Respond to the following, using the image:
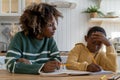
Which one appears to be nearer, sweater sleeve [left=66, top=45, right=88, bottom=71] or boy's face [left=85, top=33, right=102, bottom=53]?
sweater sleeve [left=66, top=45, right=88, bottom=71]

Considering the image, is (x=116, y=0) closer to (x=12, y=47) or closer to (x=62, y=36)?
(x=62, y=36)

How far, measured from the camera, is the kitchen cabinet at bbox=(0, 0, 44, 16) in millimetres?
3576

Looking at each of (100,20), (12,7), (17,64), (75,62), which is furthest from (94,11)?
(17,64)

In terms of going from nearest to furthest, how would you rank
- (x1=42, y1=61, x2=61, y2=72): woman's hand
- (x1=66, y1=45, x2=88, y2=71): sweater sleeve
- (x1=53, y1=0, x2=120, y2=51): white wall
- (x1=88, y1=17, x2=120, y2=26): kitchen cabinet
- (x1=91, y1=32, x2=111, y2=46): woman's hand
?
(x1=42, y1=61, x2=61, y2=72): woman's hand → (x1=66, y1=45, x2=88, y2=71): sweater sleeve → (x1=91, y1=32, x2=111, y2=46): woman's hand → (x1=88, y1=17, x2=120, y2=26): kitchen cabinet → (x1=53, y1=0, x2=120, y2=51): white wall

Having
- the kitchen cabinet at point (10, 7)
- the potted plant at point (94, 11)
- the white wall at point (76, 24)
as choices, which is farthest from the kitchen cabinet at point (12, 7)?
the potted plant at point (94, 11)

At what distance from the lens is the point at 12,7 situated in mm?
3650

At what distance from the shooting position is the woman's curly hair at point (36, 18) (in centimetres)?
148

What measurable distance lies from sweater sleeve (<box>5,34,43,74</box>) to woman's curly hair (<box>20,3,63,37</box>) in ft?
0.26

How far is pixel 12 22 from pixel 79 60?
2.31 metres

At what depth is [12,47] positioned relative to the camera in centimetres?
143

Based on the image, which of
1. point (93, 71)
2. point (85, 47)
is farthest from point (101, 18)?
point (93, 71)

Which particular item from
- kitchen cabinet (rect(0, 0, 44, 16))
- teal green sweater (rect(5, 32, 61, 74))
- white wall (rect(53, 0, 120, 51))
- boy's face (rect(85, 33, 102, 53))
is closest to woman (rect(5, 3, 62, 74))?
teal green sweater (rect(5, 32, 61, 74))

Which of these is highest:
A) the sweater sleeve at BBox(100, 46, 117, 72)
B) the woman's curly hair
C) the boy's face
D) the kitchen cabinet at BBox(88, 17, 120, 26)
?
the woman's curly hair

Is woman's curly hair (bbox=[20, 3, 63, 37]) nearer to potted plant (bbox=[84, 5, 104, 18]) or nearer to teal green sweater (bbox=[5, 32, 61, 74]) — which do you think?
teal green sweater (bbox=[5, 32, 61, 74])
